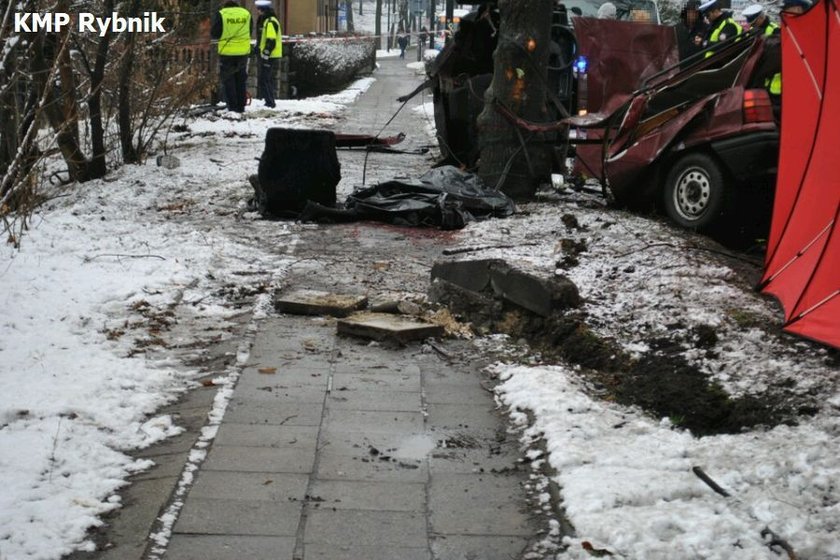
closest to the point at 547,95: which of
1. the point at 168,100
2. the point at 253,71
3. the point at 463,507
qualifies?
the point at 168,100

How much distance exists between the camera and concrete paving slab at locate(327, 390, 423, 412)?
5.57m

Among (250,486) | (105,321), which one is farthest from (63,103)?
(250,486)

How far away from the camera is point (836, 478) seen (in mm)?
4281

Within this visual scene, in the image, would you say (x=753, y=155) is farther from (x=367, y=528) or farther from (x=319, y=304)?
(x=367, y=528)

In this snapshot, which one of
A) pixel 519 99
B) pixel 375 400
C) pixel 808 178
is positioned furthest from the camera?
pixel 519 99

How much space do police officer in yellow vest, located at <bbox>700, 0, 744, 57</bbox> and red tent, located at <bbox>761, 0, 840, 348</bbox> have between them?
21.3 ft

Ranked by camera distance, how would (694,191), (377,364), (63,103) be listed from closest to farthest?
(377,364)
(694,191)
(63,103)

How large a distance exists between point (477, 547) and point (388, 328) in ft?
8.73

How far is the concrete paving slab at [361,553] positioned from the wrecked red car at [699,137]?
5.46 meters

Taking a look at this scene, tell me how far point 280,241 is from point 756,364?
4.96 metres

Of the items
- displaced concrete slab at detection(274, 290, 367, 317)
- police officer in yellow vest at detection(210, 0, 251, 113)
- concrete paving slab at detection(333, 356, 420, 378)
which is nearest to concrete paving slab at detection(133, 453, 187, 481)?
concrete paving slab at detection(333, 356, 420, 378)

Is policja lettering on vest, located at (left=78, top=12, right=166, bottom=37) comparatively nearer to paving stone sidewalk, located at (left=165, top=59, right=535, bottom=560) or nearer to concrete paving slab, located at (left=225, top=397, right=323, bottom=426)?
paving stone sidewalk, located at (left=165, top=59, right=535, bottom=560)

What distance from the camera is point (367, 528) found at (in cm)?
423

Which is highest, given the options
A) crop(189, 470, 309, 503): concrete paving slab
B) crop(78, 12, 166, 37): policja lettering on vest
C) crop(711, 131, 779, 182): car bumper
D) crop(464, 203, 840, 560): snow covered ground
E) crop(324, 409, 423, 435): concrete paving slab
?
crop(78, 12, 166, 37): policja lettering on vest
